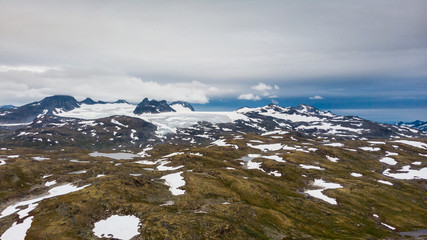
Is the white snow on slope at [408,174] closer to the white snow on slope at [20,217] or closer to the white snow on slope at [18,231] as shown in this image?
the white snow on slope at [20,217]

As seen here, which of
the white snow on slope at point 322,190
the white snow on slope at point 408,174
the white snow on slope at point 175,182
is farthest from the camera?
the white snow on slope at point 408,174

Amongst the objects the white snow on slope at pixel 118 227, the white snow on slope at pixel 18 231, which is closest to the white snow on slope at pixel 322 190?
the white snow on slope at pixel 118 227

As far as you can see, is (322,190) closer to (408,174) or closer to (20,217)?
(408,174)

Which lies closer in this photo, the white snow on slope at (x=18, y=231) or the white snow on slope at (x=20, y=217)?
the white snow on slope at (x=18, y=231)

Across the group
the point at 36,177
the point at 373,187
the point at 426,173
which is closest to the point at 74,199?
the point at 36,177

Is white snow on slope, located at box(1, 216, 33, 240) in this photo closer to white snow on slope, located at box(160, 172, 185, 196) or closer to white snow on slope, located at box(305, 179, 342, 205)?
white snow on slope, located at box(160, 172, 185, 196)

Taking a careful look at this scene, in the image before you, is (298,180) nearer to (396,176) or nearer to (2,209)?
(396,176)

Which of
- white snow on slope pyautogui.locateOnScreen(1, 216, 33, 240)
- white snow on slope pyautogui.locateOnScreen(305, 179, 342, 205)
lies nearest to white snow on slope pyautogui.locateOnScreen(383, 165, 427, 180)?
white snow on slope pyautogui.locateOnScreen(305, 179, 342, 205)

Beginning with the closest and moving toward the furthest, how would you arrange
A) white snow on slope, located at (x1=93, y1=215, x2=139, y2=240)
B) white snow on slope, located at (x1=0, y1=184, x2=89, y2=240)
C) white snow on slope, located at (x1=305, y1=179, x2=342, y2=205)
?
white snow on slope, located at (x1=0, y1=184, x2=89, y2=240) → white snow on slope, located at (x1=93, y1=215, x2=139, y2=240) → white snow on slope, located at (x1=305, y1=179, x2=342, y2=205)
